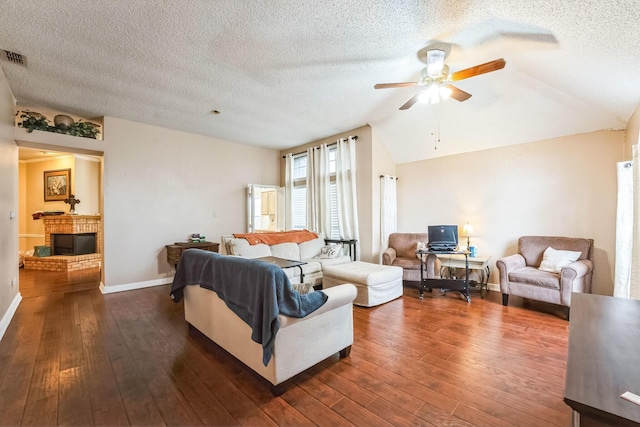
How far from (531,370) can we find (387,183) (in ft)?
12.2

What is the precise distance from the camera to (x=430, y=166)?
5.37 m

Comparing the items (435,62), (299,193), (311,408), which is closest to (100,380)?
(311,408)

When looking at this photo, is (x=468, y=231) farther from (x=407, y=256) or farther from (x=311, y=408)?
(x=311, y=408)

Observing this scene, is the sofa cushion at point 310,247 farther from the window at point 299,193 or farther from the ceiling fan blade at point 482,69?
the ceiling fan blade at point 482,69

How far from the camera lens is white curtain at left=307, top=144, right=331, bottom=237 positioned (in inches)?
231

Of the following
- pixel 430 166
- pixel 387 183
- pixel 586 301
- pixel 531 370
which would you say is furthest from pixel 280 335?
pixel 430 166

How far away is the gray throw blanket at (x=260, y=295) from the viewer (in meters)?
1.89

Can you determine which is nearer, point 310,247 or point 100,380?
point 100,380

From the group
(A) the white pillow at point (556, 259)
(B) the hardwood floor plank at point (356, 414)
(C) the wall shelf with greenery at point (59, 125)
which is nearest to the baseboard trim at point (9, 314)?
(C) the wall shelf with greenery at point (59, 125)

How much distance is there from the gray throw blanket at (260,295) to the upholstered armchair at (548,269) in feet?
9.93

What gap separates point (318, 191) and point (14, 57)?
460cm

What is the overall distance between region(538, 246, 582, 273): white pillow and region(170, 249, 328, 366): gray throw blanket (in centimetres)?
346

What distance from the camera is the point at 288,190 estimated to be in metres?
6.78

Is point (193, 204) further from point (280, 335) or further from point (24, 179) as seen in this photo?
point (24, 179)
